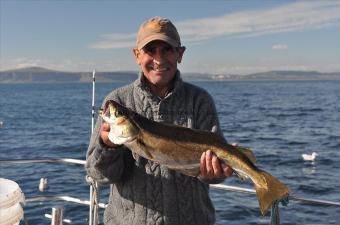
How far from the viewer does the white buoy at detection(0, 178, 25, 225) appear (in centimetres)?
423

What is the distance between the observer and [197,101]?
162 inches

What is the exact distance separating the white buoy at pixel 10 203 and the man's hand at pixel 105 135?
1177mm

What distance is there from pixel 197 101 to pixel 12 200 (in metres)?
1.97

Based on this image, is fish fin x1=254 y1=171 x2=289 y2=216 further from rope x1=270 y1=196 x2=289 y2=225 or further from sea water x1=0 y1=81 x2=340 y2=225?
sea water x1=0 y1=81 x2=340 y2=225

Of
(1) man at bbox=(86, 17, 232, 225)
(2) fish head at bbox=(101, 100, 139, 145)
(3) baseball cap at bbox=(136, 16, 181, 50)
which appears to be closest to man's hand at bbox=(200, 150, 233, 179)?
(1) man at bbox=(86, 17, 232, 225)

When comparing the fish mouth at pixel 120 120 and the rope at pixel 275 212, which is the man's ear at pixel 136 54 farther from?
the rope at pixel 275 212

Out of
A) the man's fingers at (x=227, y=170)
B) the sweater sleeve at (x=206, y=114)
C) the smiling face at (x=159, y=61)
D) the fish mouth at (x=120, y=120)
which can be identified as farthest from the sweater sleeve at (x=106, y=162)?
the man's fingers at (x=227, y=170)

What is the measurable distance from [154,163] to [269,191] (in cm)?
99

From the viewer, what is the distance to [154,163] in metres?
3.97

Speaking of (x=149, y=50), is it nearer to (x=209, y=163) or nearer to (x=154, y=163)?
(x=154, y=163)

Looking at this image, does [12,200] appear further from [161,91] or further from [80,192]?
[80,192]

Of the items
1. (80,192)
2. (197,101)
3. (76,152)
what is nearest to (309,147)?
(76,152)

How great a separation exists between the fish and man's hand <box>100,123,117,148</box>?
7 centimetres

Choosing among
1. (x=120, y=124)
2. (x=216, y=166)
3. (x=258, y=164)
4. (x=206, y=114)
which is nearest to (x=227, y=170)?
(x=216, y=166)
